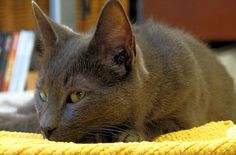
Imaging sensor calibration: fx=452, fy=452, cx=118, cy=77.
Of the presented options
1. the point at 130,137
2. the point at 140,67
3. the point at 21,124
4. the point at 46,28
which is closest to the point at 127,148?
the point at 130,137

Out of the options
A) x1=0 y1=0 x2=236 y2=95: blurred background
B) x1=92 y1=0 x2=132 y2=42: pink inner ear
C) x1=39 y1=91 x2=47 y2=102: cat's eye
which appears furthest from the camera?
x1=0 y1=0 x2=236 y2=95: blurred background

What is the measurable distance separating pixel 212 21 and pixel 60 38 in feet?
4.47

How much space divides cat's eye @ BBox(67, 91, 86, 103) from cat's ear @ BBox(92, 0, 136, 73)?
0.37 feet

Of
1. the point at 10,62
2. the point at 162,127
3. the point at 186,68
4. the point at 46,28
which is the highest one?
the point at 46,28

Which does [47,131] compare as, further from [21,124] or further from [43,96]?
[21,124]

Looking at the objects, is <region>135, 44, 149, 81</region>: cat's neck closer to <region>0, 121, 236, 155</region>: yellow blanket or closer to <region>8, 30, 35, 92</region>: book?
<region>0, 121, 236, 155</region>: yellow blanket

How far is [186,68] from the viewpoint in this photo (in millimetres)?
1323

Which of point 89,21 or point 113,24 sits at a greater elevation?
point 113,24

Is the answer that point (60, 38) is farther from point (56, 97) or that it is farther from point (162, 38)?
point (162, 38)

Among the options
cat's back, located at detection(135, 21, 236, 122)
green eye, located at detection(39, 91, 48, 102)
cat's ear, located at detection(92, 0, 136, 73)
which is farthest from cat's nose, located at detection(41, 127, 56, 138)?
cat's back, located at detection(135, 21, 236, 122)

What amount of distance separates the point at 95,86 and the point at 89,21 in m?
1.86

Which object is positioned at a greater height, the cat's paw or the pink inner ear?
the pink inner ear

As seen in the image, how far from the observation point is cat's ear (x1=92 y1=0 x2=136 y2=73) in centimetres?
103

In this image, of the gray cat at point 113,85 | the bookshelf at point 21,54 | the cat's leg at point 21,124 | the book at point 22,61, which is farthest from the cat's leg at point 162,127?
the book at point 22,61
